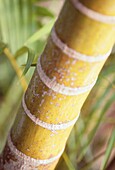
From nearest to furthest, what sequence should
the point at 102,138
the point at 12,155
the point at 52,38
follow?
the point at 52,38
the point at 12,155
the point at 102,138

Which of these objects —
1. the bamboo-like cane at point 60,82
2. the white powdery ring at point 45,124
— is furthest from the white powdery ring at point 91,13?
the white powdery ring at point 45,124

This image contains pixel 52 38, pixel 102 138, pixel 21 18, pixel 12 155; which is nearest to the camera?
pixel 52 38

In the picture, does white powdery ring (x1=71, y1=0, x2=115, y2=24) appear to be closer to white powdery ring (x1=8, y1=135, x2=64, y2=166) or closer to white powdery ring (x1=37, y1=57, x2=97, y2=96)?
white powdery ring (x1=37, y1=57, x2=97, y2=96)

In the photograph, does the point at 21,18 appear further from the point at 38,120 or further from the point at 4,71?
the point at 38,120

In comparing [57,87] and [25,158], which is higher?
[57,87]

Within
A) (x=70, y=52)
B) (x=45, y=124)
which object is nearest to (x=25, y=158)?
(x=45, y=124)

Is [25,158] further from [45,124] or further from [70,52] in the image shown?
[70,52]

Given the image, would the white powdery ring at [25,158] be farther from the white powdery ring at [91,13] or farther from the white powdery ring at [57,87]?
the white powdery ring at [91,13]

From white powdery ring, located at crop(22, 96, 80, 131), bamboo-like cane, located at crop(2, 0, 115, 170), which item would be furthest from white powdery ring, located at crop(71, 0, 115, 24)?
white powdery ring, located at crop(22, 96, 80, 131)

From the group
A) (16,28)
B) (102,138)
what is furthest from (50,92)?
(102,138)
